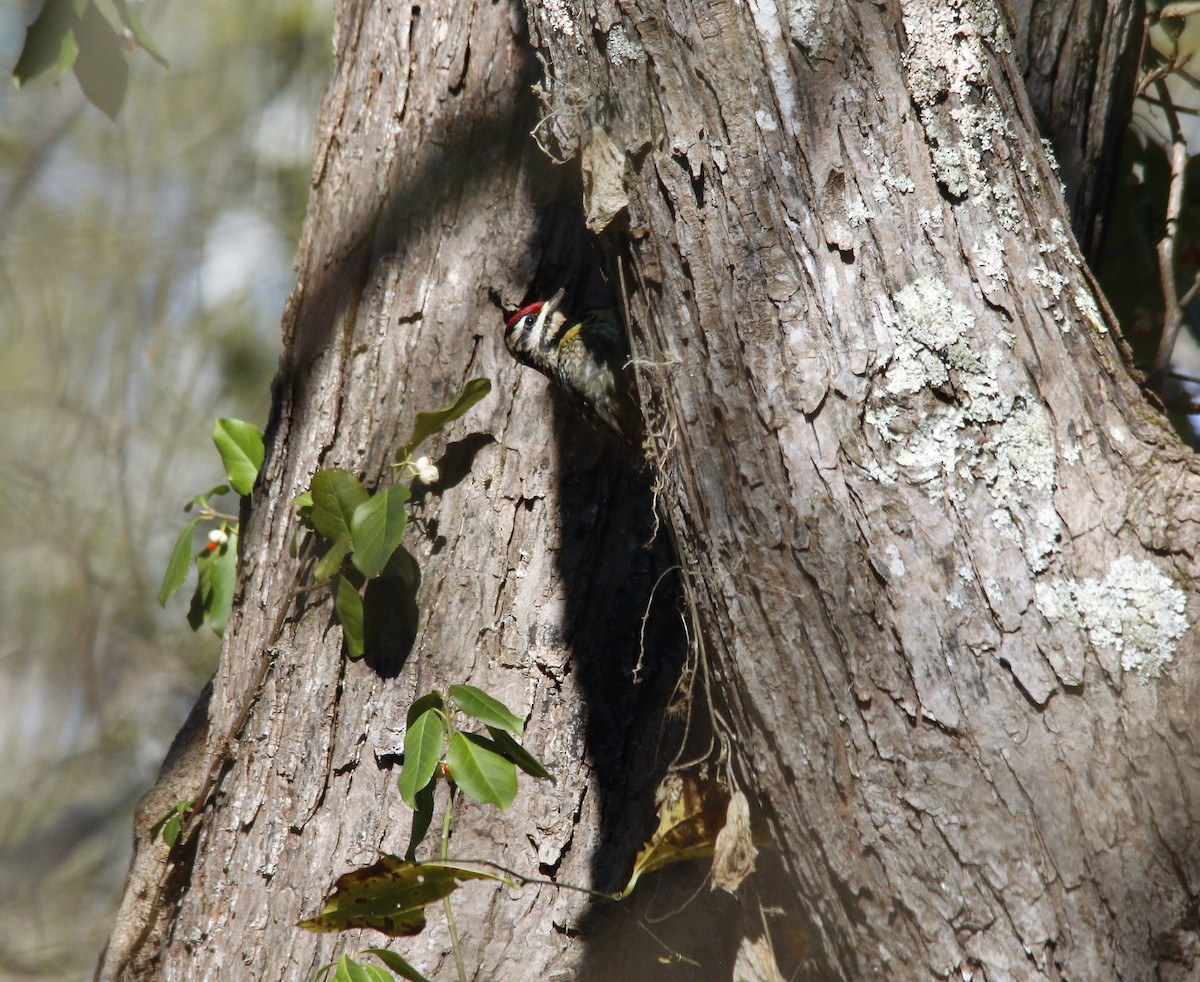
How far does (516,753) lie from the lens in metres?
1.49

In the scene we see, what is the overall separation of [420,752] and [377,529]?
1.21 feet

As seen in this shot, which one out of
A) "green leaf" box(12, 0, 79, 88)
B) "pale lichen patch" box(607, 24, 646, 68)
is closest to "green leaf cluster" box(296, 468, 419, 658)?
"pale lichen patch" box(607, 24, 646, 68)

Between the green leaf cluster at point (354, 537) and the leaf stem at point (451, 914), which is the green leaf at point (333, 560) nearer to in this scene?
the green leaf cluster at point (354, 537)

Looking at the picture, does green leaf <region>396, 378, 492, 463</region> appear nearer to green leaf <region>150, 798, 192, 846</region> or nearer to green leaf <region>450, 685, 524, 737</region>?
green leaf <region>450, 685, 524, 737</region>

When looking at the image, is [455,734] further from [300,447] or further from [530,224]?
[530,224]

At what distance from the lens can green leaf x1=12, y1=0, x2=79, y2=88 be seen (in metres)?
2.46

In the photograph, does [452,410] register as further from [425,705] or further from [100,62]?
[100,62]

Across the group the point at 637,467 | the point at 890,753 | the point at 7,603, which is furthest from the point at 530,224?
the point at 7,603

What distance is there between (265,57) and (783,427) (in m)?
4.73

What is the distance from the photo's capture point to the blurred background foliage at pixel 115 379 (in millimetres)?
4312

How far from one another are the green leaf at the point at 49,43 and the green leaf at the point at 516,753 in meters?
2.16

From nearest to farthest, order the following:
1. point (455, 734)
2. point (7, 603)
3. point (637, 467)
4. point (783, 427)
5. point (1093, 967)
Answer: point (1093, 967) → point (783, 427) → point (455, 734) → point (637, 467) → point (7, 603)

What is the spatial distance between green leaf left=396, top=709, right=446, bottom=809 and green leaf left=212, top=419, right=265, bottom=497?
74 centimetres

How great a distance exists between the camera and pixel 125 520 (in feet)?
14.7
